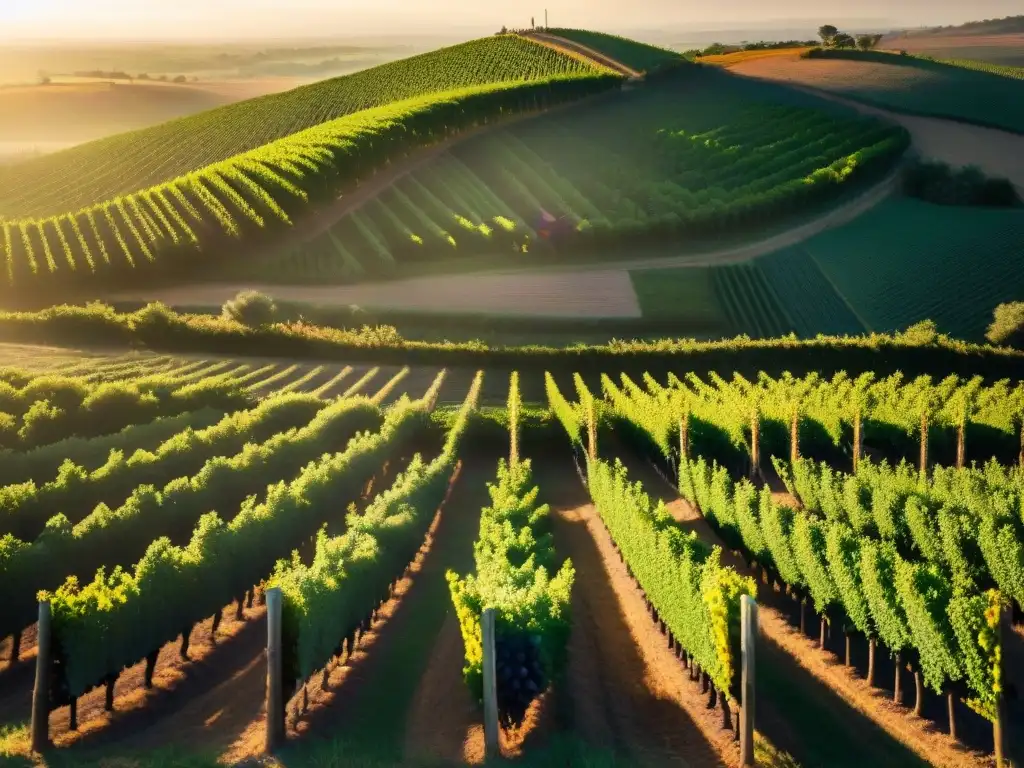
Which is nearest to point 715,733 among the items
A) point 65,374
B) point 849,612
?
point 849,612

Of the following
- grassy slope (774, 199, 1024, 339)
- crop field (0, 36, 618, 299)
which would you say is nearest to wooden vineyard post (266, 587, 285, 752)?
grassy slope (774, 199, 1024, 339)

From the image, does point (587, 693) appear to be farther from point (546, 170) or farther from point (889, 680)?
point (546, 170)

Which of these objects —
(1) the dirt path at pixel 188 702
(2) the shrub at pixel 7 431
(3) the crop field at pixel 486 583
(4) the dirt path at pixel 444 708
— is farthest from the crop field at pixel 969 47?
(1) the dirt path at pixel 188 702

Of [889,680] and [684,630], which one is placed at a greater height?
[684,630]

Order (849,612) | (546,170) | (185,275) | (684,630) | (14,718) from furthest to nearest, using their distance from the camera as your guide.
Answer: (546,170) < (185,275) < (849,612) < (684,630) < (14,718)

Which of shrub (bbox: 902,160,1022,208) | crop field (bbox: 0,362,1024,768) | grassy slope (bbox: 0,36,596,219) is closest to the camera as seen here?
crop field (bbox: 0,362,1024,768)

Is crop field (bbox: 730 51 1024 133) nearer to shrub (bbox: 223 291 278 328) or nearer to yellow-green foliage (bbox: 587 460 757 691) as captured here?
shrub (bbox: 223 291 278 328)

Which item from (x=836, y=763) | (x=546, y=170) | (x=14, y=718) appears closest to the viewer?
(x=836, y=763)

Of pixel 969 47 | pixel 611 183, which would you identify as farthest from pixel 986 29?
pixel 611 183
